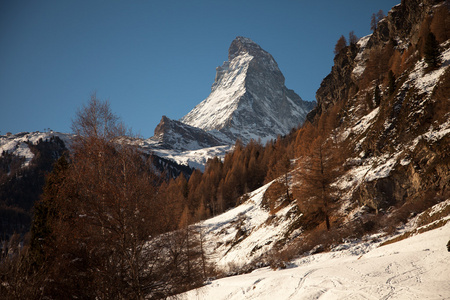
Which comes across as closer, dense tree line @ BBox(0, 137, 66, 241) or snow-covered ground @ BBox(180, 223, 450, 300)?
snow-covered ground @ BBox(180, 223, 450, 300)

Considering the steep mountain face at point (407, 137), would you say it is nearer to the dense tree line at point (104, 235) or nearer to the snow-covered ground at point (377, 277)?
the snow-covered ground at point (377, 277)

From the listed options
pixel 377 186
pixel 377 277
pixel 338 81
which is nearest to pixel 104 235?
pixel 377 277

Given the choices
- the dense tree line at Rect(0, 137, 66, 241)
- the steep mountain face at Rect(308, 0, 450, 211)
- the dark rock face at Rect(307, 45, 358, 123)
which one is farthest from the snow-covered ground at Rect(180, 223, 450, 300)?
the dense tree line at Rect(0, 137, 66, 241)

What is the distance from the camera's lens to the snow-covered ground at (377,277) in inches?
347

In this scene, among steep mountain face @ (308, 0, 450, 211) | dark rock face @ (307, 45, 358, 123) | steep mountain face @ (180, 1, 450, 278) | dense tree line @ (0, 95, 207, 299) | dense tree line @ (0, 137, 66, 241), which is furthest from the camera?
dense tree line @ (0, 137, 66, 241)

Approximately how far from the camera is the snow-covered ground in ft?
28.9

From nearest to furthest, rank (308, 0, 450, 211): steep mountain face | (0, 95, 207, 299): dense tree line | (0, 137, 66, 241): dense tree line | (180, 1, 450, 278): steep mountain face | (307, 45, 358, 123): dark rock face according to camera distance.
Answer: (0, 95, 207, 299): dense tree line < (180, 1, 450, 278): steep mountain face < (308, 0, 450, 211): steep mountain face < (307, 45, 358, 123): dark rock face < (0, 137, 66, 241): dense tree line

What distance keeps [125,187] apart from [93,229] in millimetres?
1810

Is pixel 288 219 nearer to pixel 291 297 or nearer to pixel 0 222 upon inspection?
pixel 291 297

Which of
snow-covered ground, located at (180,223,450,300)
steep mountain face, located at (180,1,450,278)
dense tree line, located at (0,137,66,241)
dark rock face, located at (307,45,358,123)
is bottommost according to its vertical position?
snow-covered ground, located at (180,223,450,300)

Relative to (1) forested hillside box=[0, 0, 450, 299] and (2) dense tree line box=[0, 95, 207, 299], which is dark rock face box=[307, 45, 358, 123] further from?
(2) dense tree line box=[0, 95, 207, 299]

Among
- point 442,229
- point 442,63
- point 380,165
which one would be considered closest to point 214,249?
point 380,165

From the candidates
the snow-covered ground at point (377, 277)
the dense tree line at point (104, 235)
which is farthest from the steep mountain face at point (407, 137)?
the dense tree line at point (104, 235)

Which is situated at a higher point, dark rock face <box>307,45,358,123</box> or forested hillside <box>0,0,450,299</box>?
dark rock face <box>307,45,358,123</box>
